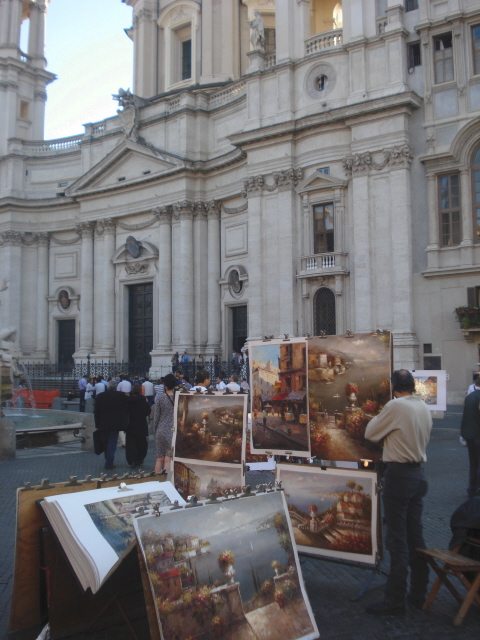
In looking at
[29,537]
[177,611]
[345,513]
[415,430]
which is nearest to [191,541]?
[177,611]

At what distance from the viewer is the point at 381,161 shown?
23609 millimetres

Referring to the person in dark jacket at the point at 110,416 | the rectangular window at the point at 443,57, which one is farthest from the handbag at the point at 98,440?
the rectangular window at the point at 443,57

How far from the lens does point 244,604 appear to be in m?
3.94

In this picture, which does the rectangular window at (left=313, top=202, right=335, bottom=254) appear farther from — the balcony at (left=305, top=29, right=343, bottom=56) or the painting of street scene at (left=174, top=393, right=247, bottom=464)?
the painting of street scene at (left=174, top=393, right=247, bottom=464)

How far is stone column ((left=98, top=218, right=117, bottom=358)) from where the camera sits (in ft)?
111

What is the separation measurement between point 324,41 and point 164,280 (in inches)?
537

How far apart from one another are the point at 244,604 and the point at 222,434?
115 inches

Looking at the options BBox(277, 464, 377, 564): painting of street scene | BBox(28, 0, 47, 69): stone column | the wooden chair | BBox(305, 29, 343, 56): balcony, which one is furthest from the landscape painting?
BBox(28, 0, 47, 69): stone column

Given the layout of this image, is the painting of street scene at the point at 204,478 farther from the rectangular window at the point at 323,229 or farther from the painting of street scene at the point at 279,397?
the rectangular window at the point at 323,229

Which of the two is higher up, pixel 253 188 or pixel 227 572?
pixel 253 188

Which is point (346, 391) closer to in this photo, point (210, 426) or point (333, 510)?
point (333, 510)

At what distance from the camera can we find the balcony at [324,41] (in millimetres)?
25281

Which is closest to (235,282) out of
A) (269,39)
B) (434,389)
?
(269,39)

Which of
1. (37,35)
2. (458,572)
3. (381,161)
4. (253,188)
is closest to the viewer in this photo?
(458,572)
